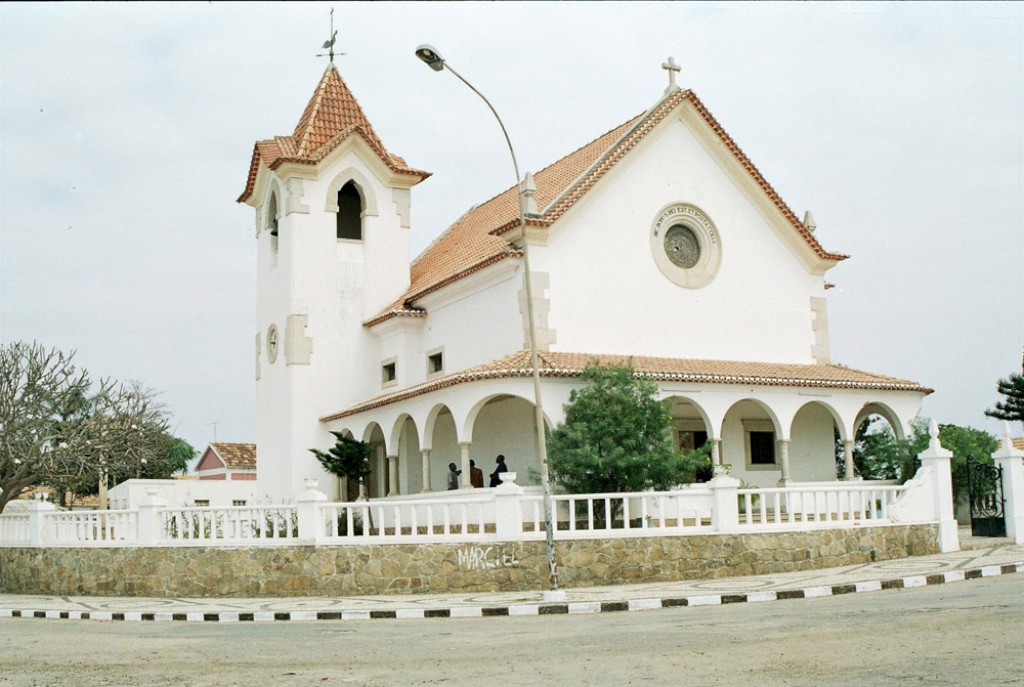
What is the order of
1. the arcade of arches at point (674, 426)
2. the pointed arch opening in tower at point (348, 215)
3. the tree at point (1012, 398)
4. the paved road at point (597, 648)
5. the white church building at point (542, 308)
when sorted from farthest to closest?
1. the tree at point (1012, 398)
2. the pointed arch opening in tower at point (348, 215)
3. the white church building at point (542, 308)
4. the arcade of arches at point (674, 426)
5. the paved road at point (597, 648)

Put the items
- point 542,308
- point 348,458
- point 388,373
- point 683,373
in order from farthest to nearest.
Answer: point 388,373, point 348,458, point 542,308, point 683,373

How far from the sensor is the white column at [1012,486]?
23.7 metres

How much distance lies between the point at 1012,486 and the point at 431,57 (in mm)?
14553

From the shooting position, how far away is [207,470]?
238ft

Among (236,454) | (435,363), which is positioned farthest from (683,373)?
(236,454)

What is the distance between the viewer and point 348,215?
33.3m

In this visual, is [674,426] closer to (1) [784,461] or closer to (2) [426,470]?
(1) [784,461]

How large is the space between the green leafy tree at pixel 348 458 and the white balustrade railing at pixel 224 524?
7.37 meters

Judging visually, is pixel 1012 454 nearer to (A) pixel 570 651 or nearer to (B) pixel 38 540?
(A) pixel 570 651

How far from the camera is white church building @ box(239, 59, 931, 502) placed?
2645cm

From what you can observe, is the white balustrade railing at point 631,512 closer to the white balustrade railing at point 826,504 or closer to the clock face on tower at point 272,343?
the white balustrade railing at point 826,504

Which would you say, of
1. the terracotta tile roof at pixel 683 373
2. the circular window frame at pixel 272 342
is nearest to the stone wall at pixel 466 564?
the terracotta tile roof at pixel 683 373

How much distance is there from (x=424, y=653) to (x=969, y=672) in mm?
5208

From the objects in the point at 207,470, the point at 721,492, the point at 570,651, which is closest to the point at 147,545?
the point at 721,492
